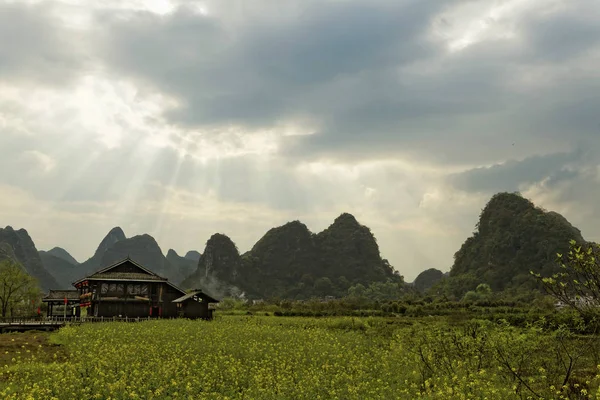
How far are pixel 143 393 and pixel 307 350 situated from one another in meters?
8.82

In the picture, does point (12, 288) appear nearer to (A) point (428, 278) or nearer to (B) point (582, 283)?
(B) point (582, 283)

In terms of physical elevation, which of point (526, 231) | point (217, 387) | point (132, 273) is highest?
point (526, 231)

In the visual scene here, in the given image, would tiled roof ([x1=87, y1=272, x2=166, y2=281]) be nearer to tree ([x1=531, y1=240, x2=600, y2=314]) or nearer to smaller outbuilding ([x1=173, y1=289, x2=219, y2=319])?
smaller outbuilding ([x1=173, y1=289, x2=219, y2=319])

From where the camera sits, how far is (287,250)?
16662cm

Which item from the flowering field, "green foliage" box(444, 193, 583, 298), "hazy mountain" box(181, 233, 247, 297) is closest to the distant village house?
the flowering field

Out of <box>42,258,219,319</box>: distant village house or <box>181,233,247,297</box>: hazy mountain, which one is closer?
<box>42,258,219,319</box>: distant village house

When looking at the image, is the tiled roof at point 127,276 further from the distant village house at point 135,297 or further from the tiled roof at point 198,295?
the tiled roof at point 198,295

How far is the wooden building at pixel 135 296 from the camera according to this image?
47.1 meters

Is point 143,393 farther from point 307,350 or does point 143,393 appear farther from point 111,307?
point 111,307

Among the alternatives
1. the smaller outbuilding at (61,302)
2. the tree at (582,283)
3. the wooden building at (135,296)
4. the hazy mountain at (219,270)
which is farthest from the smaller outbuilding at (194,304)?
the hazy mountain at (219,270)

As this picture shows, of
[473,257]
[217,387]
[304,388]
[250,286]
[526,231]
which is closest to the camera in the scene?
[304,388]

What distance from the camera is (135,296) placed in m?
48.5

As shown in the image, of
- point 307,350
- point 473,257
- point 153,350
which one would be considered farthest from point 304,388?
point 473,257

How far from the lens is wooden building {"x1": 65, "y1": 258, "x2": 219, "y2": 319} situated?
155 feet
